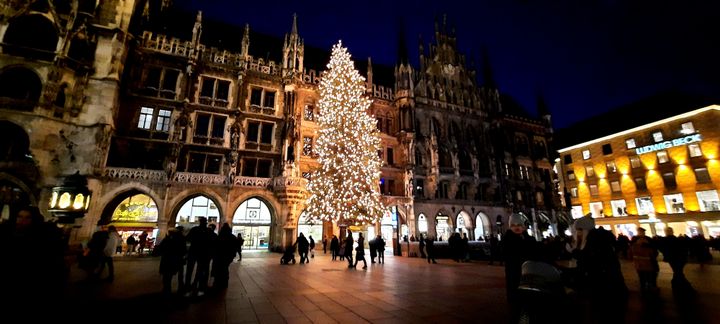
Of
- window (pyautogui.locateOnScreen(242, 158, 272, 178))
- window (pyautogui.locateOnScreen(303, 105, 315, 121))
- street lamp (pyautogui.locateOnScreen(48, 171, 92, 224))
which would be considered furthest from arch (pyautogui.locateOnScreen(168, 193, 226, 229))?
window (pyautogui.locateOnScreen(303, 105, 315, 121))

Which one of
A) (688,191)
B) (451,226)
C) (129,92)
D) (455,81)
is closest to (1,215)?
(129,92)

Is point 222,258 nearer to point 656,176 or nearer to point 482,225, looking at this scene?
point 482,225

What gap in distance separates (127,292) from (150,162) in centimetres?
1891

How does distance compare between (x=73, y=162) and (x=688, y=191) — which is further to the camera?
(x=688, y=191)

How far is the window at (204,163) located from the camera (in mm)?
24109

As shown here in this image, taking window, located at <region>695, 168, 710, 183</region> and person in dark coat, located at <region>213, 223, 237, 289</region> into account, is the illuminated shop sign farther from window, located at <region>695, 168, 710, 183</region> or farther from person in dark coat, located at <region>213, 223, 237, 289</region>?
person in dark coat, located at <region>213, 223, 237, 289</region>

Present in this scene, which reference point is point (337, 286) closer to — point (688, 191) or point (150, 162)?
point (150, 162)

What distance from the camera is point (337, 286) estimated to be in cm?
856

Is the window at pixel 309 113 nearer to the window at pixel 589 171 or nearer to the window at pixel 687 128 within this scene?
the window at pixel 589 171

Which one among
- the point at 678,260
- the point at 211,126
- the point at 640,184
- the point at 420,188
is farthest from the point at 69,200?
the point at 640,184

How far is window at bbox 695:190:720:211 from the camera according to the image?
30.8 metres

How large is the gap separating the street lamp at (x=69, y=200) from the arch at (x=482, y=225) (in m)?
32.6

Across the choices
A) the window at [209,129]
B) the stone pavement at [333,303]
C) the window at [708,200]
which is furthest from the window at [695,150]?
the window at [209,129]

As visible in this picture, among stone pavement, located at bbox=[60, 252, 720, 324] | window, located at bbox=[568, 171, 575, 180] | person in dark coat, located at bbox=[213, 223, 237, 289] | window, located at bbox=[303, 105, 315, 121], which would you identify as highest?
window, located at bbox=[303, 105, 315, 121]
